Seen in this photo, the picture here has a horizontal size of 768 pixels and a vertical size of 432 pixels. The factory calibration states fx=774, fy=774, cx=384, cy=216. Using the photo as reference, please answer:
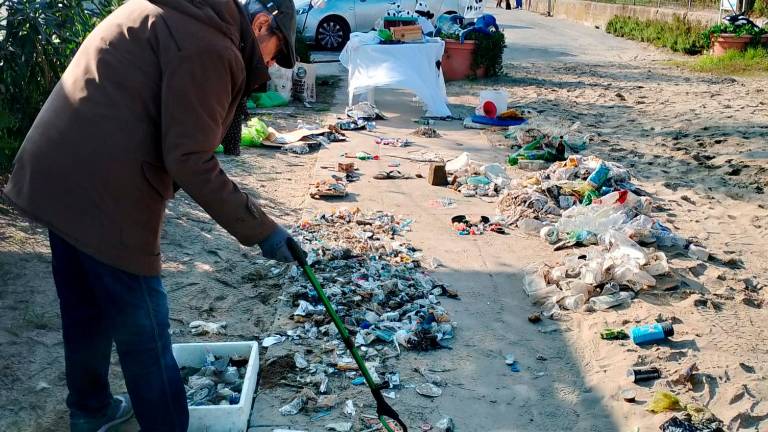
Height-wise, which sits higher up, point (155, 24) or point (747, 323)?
point (155, 24)

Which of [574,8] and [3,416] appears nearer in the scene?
[3,416]

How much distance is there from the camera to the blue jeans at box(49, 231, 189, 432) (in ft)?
8.80

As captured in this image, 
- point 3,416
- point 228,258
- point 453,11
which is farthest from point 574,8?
point 3,416

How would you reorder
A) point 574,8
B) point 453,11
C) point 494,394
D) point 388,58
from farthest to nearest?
1. point 574,8
2. point 453,11
3. point 388,58
4. point 494,394

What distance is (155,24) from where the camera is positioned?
2.47 m

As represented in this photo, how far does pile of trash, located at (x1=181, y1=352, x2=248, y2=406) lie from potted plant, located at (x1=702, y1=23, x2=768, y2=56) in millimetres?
15647

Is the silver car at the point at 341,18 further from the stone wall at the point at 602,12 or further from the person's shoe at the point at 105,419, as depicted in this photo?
the person's shoe at the point at 105,419

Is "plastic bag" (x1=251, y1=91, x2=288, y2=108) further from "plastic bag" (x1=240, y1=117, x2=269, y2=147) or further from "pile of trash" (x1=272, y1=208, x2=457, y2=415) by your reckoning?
"pile of trash" (x1=272, y1=208, x2=457, y2=415)

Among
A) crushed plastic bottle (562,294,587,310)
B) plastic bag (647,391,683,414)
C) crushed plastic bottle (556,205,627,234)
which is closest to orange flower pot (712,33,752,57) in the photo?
crushed plastic bottle (556,205,627,234)

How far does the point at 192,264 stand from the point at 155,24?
3262mm

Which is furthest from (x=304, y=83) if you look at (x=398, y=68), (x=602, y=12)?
(x=602, y=12)

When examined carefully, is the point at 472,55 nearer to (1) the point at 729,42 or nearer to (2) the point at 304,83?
(2) the point at 304,83

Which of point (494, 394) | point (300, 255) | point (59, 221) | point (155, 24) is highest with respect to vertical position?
point (155, 24)

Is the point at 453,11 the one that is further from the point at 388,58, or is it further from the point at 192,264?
the point at 192,264
